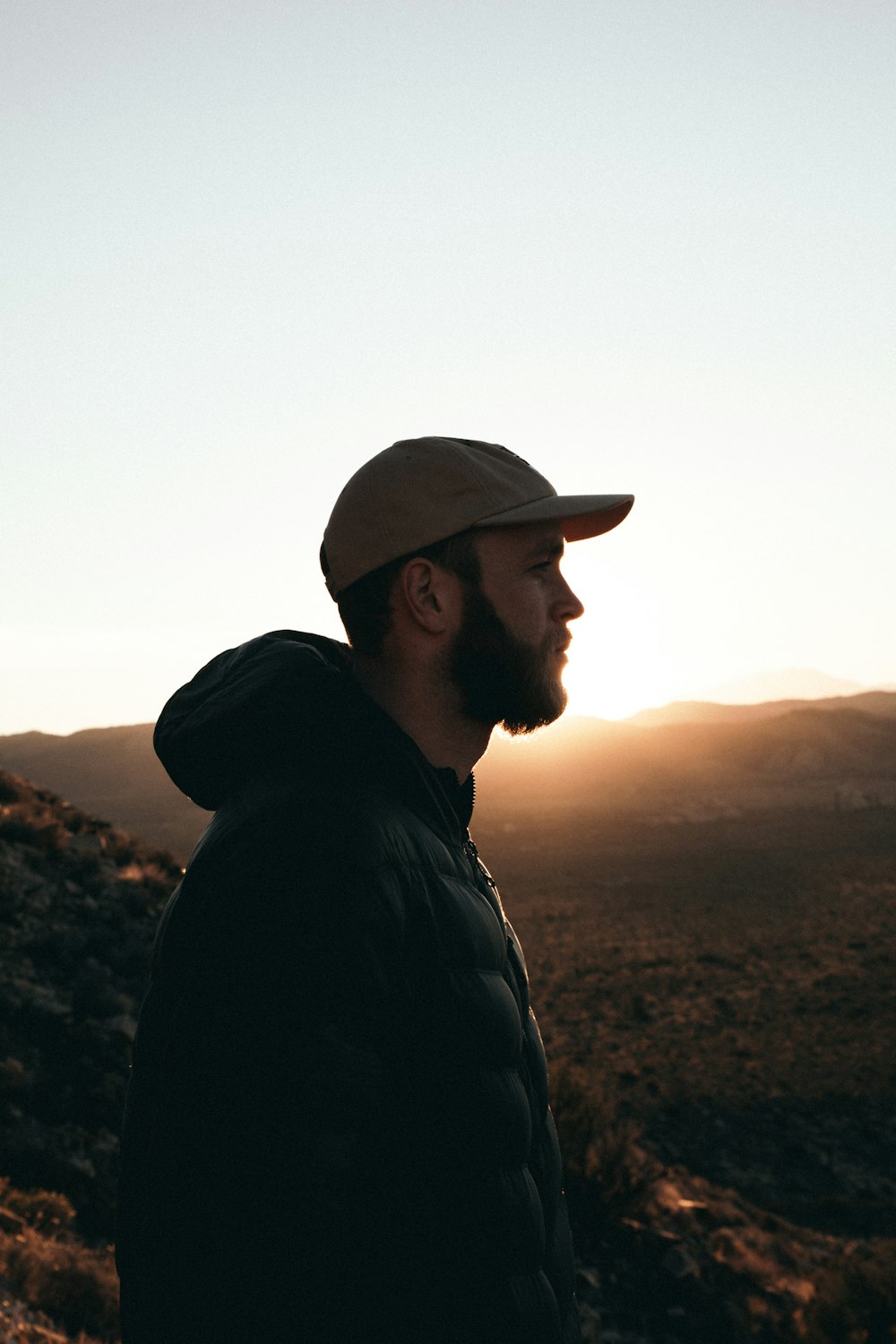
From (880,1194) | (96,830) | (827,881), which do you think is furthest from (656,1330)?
(827,881)

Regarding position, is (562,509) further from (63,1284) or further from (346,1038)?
(63,1284)

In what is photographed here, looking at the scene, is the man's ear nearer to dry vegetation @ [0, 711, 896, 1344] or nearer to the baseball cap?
the baseball cap

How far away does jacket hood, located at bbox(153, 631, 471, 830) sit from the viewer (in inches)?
61.0

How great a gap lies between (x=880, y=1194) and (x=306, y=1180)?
36.6 feet

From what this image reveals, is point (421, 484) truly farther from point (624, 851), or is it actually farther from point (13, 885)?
point (624, 851)

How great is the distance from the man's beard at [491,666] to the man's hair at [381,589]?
0.05m

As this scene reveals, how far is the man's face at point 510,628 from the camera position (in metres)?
1.88

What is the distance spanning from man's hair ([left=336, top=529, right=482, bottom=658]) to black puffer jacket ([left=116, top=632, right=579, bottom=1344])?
0.31 metres

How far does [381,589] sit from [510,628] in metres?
0.27

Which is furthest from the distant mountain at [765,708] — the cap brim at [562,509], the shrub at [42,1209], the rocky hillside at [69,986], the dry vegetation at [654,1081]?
the cap brim at [562,509]

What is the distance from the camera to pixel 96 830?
14625mm

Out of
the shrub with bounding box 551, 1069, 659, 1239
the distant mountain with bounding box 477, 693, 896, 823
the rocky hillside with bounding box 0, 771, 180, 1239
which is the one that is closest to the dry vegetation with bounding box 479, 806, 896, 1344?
the shrub with bounding box 551, 1069, 659, 1239

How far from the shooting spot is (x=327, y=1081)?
48.7 inches

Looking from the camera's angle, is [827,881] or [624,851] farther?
[624,851]
